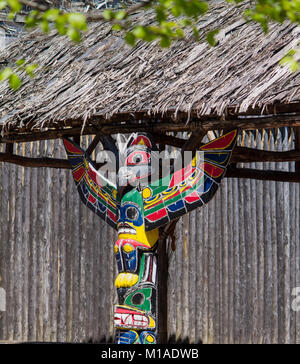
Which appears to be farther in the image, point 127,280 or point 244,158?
point 244,158

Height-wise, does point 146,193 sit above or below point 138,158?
below

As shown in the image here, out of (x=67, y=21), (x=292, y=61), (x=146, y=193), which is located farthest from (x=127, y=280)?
(x=67, y=21)

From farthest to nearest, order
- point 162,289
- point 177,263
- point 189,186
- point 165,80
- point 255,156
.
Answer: point 177,263, point 162,289, point 255,156, point 165,80, point 189,186

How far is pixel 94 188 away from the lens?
7238mm

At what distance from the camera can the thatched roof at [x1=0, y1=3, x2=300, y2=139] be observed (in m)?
6.02

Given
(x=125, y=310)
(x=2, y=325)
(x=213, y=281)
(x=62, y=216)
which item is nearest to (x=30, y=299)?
(x=2, y=325)

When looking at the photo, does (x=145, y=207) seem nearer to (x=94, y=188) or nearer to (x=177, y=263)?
(x=94, y=188)

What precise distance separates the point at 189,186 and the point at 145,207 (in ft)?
1.56

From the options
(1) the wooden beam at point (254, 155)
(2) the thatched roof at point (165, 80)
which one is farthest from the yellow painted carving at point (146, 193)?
(1) the wooden beam at point (254, 155)

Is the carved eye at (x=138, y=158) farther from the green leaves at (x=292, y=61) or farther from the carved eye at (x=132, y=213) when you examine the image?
the green leaves at (x=292, y=61)

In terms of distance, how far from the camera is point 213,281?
10.6m

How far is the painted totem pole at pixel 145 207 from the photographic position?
21.1 ft
